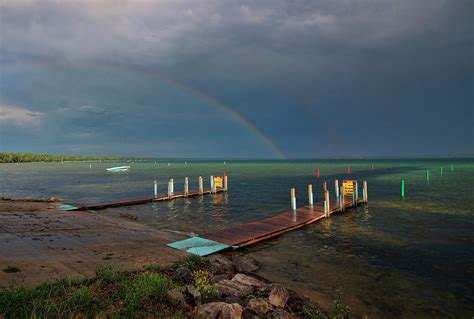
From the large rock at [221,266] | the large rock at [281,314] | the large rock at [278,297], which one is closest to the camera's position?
the large rock at [281,314]

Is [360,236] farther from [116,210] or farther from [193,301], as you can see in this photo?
[116,210]

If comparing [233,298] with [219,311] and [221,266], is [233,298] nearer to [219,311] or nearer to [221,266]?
[219,311]

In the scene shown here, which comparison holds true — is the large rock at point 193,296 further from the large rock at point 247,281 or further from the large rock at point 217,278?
the large rock at point 247,281

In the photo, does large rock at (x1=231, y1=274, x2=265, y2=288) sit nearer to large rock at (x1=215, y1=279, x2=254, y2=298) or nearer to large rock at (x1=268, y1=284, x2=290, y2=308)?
large rock at (x1=215, y1=279, x2=254, y2=298)

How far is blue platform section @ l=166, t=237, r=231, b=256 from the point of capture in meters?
12.9

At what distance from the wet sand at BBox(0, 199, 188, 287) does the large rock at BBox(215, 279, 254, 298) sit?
2948 millimetres

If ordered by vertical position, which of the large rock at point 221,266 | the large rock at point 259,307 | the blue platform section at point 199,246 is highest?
the large rock at point 259,307

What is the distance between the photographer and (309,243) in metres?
15.6

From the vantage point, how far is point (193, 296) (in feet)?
23.2

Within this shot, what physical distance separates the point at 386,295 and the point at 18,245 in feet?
50.5

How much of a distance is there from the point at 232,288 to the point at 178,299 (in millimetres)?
2158

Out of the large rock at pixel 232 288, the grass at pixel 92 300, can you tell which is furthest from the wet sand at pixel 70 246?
the large rock at pixel 232 288

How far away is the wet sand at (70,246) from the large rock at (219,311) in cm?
448

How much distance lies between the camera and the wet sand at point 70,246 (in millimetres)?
9289
